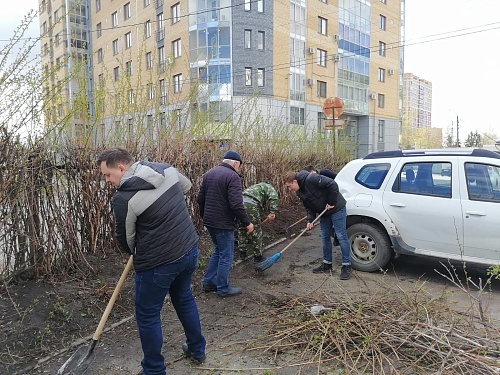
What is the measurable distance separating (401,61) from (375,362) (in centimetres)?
5189

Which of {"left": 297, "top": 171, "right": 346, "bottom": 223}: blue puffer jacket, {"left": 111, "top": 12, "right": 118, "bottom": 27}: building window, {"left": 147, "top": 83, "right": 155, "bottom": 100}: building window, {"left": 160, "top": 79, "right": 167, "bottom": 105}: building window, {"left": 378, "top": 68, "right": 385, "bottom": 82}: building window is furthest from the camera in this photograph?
{"left": 378, "top": 68, "right": 385, "bottom": 82}: building window

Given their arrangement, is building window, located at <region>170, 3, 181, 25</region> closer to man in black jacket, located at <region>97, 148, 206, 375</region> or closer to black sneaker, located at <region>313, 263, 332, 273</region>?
black sneaker, located at <region>313, 263, 332, 273</region>

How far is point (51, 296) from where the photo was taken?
422 cm

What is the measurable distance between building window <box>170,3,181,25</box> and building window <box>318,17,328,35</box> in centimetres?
1261

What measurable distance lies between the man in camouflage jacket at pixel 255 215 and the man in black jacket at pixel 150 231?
277cm

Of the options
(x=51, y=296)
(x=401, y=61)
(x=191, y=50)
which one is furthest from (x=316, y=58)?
(x=51, y=296)

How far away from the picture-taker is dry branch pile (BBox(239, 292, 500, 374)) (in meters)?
3.16

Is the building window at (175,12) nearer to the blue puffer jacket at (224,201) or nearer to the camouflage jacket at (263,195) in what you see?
the camouflage jacket at (263,195)

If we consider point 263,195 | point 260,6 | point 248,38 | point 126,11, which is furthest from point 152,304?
point 126,11

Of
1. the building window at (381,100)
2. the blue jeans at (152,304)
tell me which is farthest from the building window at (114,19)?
the blue jeans at (152,304)

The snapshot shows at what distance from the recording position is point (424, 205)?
532 cm

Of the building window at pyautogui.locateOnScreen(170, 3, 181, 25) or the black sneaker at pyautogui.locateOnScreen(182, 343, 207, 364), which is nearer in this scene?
the black sneaker at pyautogui.locateOnScreen(182, 343, 207, 364)

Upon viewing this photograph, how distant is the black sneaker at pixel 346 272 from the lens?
5.57 m

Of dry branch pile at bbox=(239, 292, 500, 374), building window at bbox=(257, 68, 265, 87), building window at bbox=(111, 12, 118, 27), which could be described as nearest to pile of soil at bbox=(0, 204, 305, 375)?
dry branch pile at bbox=(239, 292, 500, 374)
